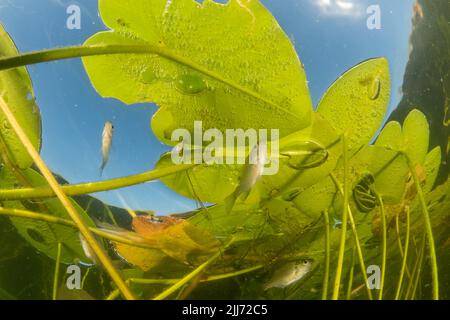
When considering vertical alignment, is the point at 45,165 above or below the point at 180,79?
below

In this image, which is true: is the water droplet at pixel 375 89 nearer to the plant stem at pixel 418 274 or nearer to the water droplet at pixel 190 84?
the water droplet at pixel 190 84

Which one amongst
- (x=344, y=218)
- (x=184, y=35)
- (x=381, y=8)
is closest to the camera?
(x=184, y=35)

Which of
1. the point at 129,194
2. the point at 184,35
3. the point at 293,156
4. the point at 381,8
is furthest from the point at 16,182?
the point at 381,8

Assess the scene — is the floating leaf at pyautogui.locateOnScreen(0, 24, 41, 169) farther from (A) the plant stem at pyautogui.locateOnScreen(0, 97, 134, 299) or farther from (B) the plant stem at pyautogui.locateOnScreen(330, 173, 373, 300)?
(B) the plant stem at pyautogui.locateOnScreen(330, 173, 373, 300)

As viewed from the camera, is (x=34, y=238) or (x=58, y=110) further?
(x=34, y=238)

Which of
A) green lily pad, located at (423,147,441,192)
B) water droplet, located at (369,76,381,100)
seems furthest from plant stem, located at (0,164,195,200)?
green lily pad, located at (423,147,441,192)

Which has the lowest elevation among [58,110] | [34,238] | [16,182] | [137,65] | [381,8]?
[34,238]
